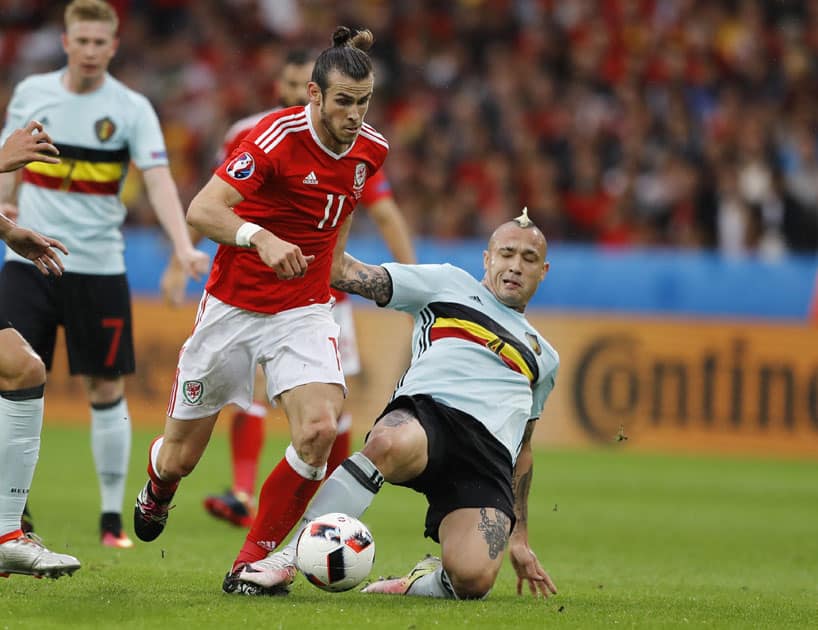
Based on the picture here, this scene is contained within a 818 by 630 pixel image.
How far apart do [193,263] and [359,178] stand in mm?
1350

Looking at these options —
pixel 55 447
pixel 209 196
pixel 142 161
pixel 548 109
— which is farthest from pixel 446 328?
pixel 548 109

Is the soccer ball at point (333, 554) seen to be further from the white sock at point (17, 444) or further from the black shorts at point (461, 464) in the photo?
the white sock at point (17, 444)

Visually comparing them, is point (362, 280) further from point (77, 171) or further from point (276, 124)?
point (77, 171)

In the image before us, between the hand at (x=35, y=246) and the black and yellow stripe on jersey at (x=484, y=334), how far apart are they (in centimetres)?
166

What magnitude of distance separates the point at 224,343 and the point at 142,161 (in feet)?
6.39

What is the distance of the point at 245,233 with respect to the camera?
536 centimetres

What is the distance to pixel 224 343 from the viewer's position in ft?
19.7

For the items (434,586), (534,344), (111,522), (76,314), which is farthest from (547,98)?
(434,586)

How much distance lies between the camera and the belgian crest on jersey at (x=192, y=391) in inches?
237

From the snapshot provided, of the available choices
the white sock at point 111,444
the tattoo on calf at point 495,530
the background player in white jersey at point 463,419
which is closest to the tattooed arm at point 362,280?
the background player in white jersey at point 463,419

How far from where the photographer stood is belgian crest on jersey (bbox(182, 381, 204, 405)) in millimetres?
6031

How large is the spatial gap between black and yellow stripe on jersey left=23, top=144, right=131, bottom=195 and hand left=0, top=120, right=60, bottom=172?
2019 millimetres

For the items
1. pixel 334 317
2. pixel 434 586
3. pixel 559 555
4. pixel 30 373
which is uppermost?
pixel 334 317

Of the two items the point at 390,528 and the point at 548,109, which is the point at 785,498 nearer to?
the point at 390,528
